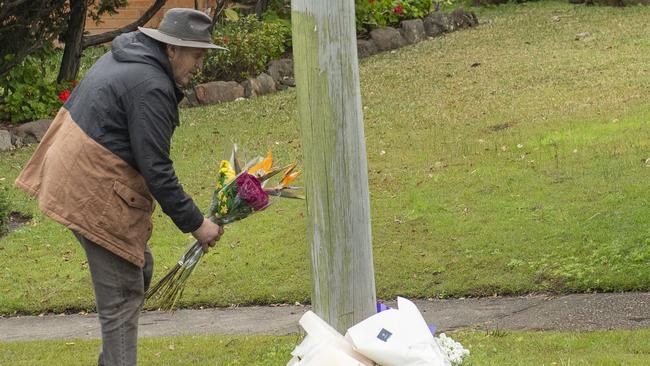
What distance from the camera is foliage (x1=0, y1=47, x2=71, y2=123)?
1353cm

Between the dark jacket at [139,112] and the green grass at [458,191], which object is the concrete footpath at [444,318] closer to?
the green grass at [458,191]

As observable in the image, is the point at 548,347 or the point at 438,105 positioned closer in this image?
the point at 548,347

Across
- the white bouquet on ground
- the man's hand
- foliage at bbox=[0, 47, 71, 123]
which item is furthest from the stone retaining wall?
the white bouquet on ground

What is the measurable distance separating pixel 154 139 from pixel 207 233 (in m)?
0.54

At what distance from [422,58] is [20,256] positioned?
902cm

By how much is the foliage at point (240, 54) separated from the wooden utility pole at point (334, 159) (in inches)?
441

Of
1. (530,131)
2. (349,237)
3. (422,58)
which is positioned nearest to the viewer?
(349,237)

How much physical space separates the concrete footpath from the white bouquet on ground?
2.15 meters

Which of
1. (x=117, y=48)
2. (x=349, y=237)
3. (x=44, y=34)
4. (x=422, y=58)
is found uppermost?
(x=117, y=48)

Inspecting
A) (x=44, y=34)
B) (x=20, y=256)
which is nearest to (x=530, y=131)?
A: (x=20, y=256)

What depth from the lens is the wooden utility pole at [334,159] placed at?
4.29 meters

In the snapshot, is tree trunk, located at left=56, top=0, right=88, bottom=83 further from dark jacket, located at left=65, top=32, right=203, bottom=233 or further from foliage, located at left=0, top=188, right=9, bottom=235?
dark jacket, located at left=65, top=32, right=203, bottom=233

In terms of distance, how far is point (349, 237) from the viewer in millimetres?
4422

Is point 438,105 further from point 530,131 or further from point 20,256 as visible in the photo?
point 20,256
